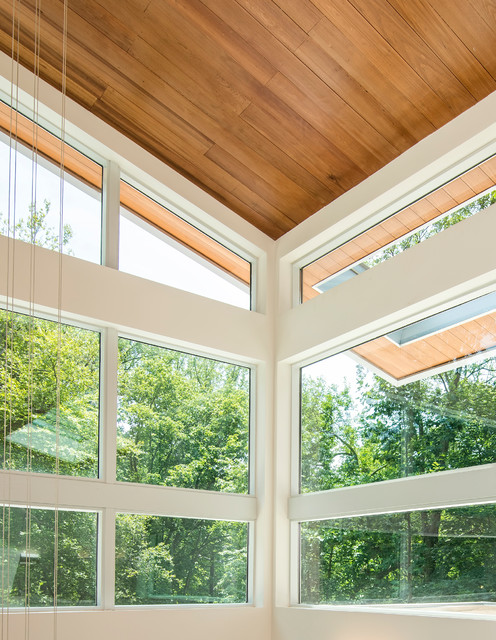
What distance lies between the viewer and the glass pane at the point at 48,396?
473 centimetres

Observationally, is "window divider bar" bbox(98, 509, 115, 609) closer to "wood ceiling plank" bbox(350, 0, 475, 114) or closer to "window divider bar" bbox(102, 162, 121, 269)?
"window divider bar" bbox(102, 162, 121, 269)

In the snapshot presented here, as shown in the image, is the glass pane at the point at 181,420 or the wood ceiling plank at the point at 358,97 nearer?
the wood ceiling plank at the point at 358,97

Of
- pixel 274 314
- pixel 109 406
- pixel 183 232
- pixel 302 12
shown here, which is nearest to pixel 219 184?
pixel 183 232

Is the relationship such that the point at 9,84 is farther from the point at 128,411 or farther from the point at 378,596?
the point at 378,596

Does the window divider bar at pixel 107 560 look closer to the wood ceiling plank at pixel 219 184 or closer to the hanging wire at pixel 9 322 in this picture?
the hanging wire at pixel 9 322

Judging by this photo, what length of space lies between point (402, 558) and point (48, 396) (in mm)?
2441

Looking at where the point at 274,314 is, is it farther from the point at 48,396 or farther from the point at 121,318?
the point at 48,396

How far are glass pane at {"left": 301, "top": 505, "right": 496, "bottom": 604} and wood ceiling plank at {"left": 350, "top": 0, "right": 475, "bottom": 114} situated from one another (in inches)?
93.2

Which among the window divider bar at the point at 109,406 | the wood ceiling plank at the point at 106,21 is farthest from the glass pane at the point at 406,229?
the wood ceiling plank at the point at 106,21

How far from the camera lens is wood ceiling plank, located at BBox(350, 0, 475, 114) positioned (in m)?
4.20

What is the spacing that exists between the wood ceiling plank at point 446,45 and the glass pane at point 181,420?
8.91 ft

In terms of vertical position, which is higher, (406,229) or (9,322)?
(406,229)

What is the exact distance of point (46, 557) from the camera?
464 cm

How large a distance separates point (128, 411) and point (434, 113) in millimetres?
2803
